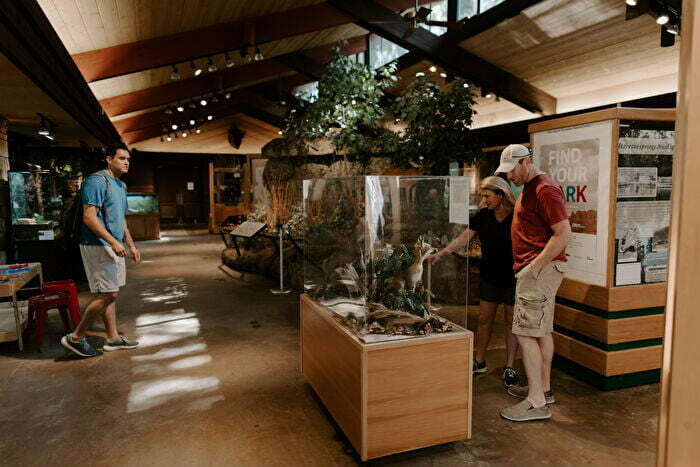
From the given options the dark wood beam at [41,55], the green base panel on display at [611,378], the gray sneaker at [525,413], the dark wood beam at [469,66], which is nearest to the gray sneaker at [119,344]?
the dark wood beam at [41,55]

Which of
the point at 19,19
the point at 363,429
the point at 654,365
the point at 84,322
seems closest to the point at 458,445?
the point at 363,429

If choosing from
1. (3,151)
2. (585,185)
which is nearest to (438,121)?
(585,185)

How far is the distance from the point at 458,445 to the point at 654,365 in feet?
5.33

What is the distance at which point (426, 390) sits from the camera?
214 centimetres

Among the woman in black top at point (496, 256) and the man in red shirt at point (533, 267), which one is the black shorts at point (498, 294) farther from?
the man in red shirt at point (533, 267)

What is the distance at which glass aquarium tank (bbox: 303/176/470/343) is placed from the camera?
210 cm

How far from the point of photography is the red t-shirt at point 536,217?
2410 millimetres

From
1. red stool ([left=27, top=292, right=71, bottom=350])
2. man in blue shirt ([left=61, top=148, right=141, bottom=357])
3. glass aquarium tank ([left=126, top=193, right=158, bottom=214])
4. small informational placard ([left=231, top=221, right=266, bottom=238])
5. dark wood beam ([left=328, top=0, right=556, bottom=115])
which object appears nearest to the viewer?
man in blue shirt ([left=61, top=148, right=141, bottom=357])

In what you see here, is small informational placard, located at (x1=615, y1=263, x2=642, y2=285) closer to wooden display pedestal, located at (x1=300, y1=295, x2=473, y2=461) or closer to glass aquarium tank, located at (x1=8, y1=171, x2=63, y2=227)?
wooden display pedestal, located at (x1=300, y1=295, x2=473, y2=461)

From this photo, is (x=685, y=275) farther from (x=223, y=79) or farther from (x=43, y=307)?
(x=223, y=79)

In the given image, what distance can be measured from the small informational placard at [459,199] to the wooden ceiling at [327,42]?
3579 mm

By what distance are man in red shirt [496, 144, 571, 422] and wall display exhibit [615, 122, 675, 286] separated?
0.69 meters

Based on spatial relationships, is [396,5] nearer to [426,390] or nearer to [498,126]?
[498,126]

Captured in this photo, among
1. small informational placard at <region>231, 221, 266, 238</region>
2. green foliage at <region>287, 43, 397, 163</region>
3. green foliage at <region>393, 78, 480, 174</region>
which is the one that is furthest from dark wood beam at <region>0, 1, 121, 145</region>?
green foliage at <region>393, 78, 480, 174</region>
